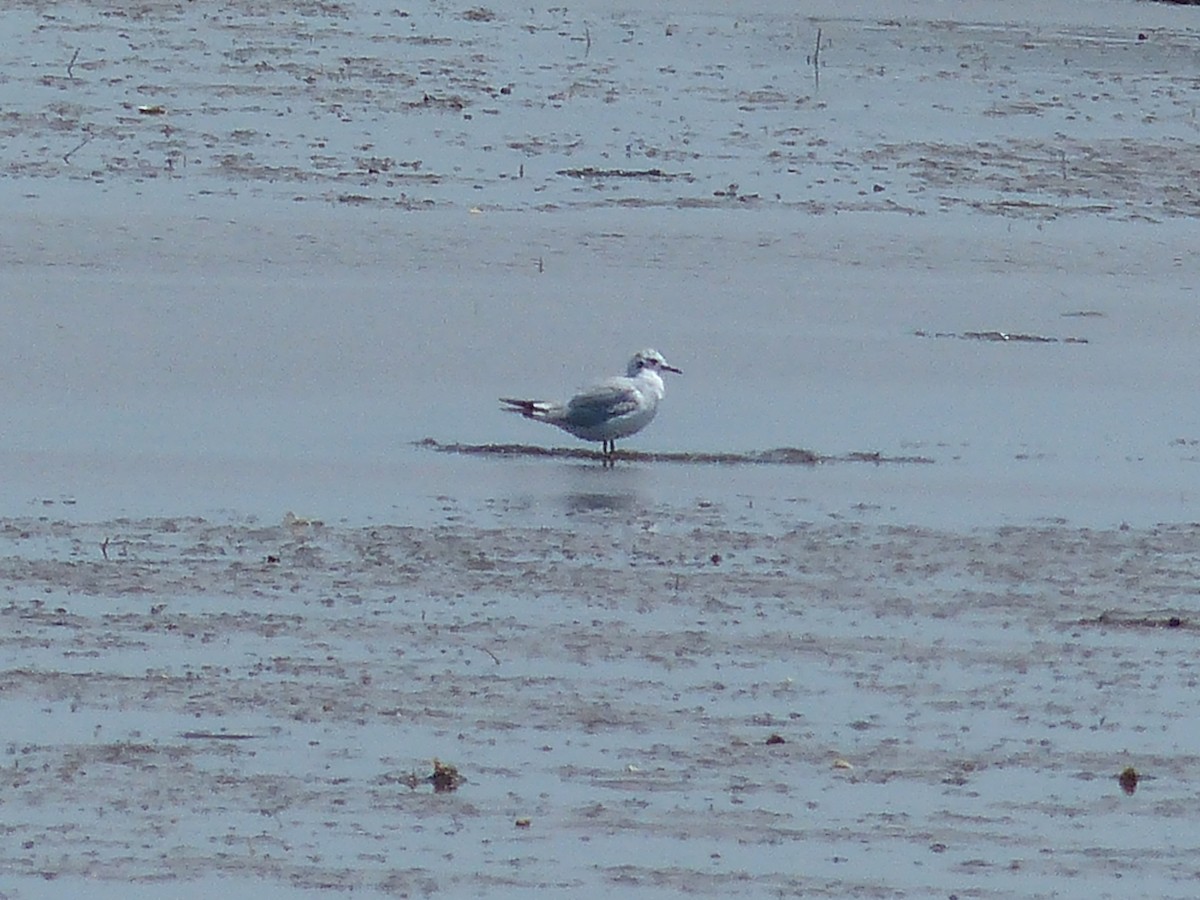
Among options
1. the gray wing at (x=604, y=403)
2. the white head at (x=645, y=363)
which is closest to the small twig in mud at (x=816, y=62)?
the white head at (x=645, y=363)

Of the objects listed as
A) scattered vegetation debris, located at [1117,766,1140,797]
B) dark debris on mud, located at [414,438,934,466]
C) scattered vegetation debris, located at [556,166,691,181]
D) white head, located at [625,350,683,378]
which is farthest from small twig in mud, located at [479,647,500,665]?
scattered vegetation debris, located at [556,166,691,181]

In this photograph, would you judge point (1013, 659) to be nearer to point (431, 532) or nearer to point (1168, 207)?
point (431, 532)

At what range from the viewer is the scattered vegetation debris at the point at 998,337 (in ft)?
49.2

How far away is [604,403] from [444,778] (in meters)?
5.00

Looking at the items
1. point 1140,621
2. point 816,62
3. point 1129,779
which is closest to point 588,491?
point 1140,621

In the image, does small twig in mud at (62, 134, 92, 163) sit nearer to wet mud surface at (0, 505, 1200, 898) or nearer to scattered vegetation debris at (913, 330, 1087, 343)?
scattered vegetation debris at (913, 330, 1087, 343)

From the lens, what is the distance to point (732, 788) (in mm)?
7340

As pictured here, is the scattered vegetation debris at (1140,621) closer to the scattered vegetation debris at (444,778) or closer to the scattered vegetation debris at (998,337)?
the scattered vegetation debris at (444,778)

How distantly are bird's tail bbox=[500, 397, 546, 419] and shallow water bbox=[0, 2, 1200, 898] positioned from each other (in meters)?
0.13

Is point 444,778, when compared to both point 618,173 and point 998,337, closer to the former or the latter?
point 998,337

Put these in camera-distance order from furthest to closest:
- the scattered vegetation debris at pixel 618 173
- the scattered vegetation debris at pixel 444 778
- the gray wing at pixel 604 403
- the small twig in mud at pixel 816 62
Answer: the small twig in mud at pixel 816 62 → the scattered vegetation debris at pixel 618 173 → the gray wing at pixel 604 403 → the scattered vegetation debris at pixel 444 778

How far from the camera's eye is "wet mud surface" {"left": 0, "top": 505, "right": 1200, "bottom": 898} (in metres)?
6.80

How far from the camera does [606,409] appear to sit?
12.2 metres

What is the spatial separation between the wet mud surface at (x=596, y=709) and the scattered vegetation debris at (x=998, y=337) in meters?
4.46
